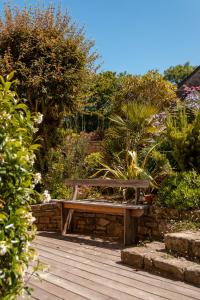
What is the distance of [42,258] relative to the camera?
4.51 meters

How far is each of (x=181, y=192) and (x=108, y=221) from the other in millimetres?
1398

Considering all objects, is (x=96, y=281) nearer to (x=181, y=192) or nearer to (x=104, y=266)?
(x=104, y=266)

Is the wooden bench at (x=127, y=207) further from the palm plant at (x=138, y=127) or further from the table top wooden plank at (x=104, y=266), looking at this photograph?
the palm plant at (x=138, y=127)

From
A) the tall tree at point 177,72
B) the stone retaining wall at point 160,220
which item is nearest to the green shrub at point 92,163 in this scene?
the stone retaining wall at point 160,220

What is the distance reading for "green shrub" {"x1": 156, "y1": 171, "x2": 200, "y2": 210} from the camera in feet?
15.7

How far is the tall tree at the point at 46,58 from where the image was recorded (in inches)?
282

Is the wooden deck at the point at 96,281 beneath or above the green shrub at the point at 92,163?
beneath

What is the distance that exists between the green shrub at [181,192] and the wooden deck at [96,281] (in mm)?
935

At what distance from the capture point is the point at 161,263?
378 centimetres

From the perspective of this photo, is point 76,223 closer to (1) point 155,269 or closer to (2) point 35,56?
(1) point 155,269

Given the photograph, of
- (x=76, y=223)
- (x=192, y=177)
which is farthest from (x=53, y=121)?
(x=192, y=177)

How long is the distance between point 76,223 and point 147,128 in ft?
8.12

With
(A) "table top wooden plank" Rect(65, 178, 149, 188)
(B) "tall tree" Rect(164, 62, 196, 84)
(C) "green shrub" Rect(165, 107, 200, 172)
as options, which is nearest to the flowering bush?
(A) "table top wooden plank" Rect(65, 178, 149, 188)

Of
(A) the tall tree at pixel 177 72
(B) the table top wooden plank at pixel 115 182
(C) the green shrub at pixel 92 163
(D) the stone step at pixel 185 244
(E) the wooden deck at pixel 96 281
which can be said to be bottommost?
(E) the wooden deck at pixel 96 281
